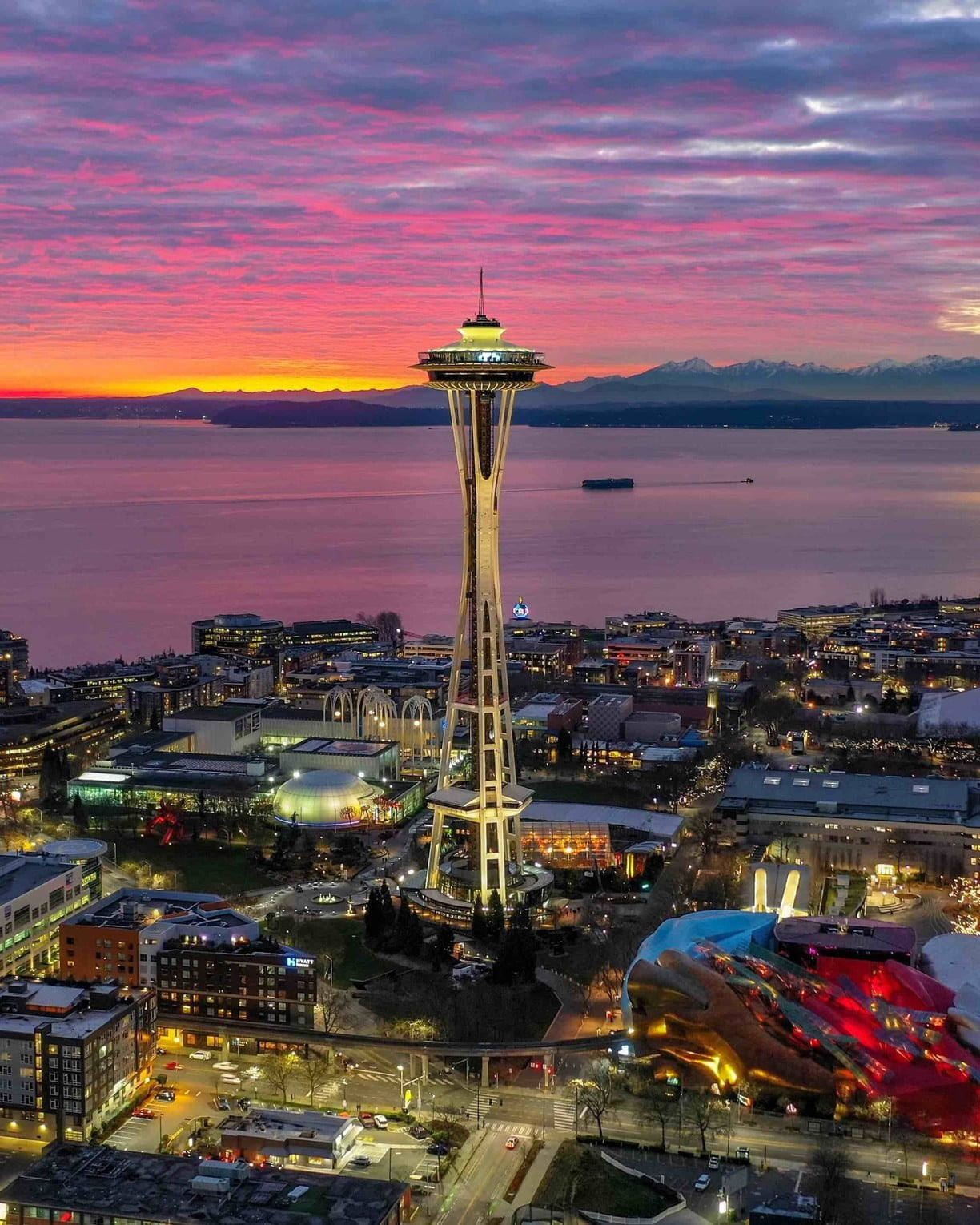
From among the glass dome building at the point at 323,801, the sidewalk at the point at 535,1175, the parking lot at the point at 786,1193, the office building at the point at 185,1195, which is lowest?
the sidewalk at the point at 535,1175

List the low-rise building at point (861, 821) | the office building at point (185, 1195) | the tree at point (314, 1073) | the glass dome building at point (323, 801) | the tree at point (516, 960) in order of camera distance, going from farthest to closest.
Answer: the glass dome building at point (323, 801), the low-rise building at point (861, 821), the tree at point (516, 960), the tree at point (314, 1073), the office building at point (185, 1195)

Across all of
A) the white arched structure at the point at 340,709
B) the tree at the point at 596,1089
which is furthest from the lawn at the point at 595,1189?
the white arched structure at the point at 340,709

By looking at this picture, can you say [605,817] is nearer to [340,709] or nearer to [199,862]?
[199,862]

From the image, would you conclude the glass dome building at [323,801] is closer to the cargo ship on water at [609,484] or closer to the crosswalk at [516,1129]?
the crosswalk at [516,1129]

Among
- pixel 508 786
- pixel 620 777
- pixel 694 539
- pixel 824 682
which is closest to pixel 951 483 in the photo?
pixel 694 539

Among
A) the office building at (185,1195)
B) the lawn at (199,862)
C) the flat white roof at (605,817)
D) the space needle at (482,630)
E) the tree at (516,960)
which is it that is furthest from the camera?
the flat white roof at (605,817)

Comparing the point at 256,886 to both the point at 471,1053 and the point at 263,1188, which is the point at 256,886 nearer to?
the point at 471,1053

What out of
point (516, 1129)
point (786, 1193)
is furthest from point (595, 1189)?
point (786, 1193)
